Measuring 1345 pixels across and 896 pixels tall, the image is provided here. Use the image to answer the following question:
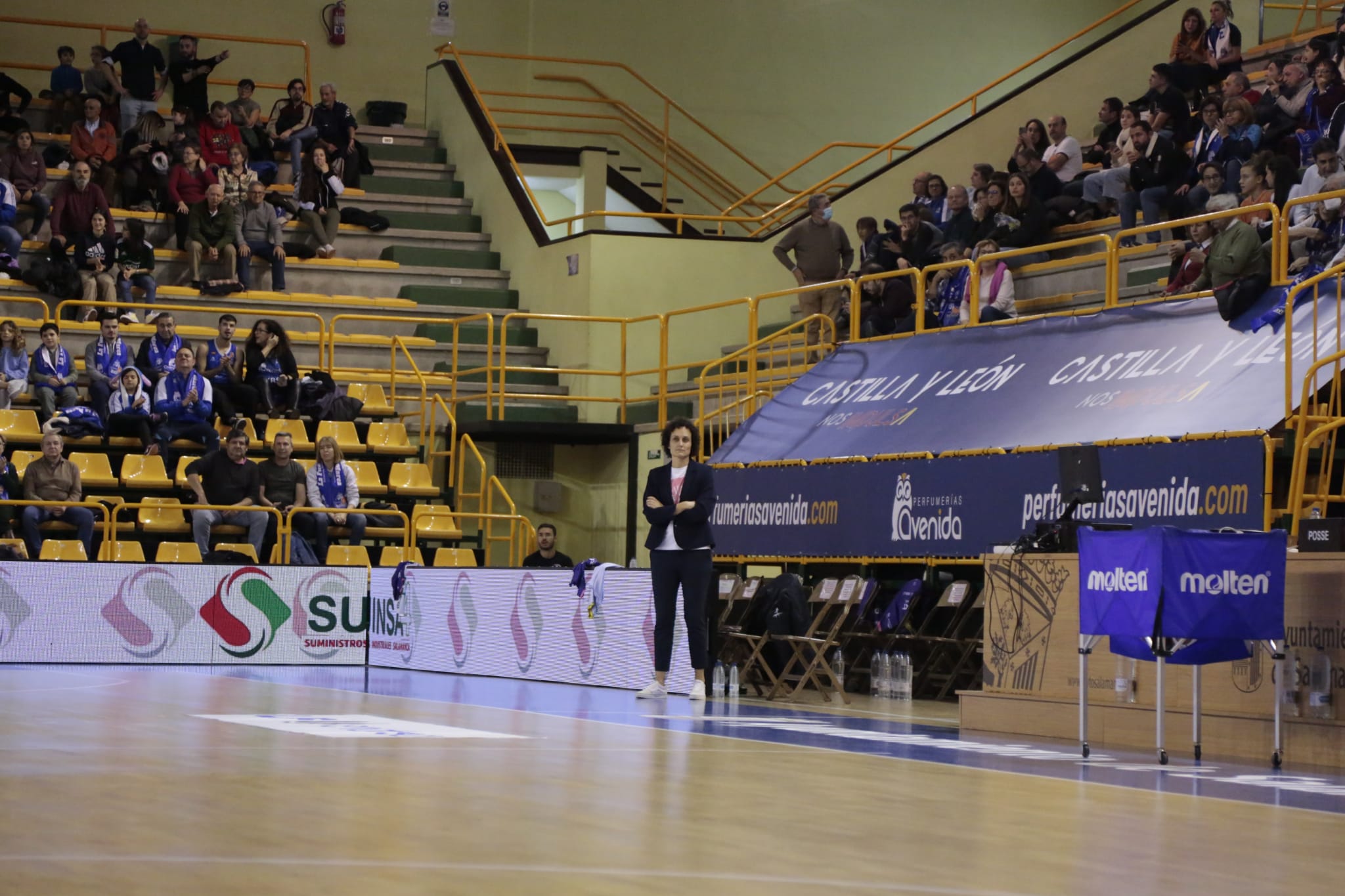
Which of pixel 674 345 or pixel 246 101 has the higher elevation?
pixel 246 101

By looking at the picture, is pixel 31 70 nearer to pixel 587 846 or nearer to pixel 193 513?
pixel 193 513

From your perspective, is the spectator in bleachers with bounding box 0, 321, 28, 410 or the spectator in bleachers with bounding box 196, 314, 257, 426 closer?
the spectator in bleachers with bounding box 0, 321, 28, 410

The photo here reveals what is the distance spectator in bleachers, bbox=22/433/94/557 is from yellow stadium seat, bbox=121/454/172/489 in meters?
1.12

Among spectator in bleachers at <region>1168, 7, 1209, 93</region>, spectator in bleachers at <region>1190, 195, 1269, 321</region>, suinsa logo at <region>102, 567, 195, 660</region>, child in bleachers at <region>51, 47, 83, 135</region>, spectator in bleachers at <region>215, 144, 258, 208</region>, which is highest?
child in bleachers at <region>51, 47, 83, 135</region>

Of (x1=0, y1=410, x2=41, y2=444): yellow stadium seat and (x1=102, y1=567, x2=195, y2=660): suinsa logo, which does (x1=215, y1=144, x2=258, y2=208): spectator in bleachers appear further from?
(x1=102, y1=567, x2=195, y2=660): suinsa logo

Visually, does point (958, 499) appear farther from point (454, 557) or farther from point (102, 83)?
point (102, 83)

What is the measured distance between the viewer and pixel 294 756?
7.80 meters

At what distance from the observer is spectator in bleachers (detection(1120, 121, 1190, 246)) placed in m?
17.3

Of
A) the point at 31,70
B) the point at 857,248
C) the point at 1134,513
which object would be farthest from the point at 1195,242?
the point at 31,70

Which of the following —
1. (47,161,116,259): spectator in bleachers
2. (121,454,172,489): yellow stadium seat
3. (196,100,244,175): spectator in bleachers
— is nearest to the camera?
(121,454,172,489): yellow stadium seat

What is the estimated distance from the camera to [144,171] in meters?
24.1

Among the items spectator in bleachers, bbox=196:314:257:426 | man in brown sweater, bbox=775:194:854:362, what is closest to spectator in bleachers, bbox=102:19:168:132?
spectator in bleachers, bbox=196:314:257:426

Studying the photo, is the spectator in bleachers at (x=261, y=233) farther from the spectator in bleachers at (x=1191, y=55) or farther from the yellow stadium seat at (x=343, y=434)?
the spectator in bleachers at (x=1191, y=55)

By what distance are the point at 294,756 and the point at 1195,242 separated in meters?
9.82
